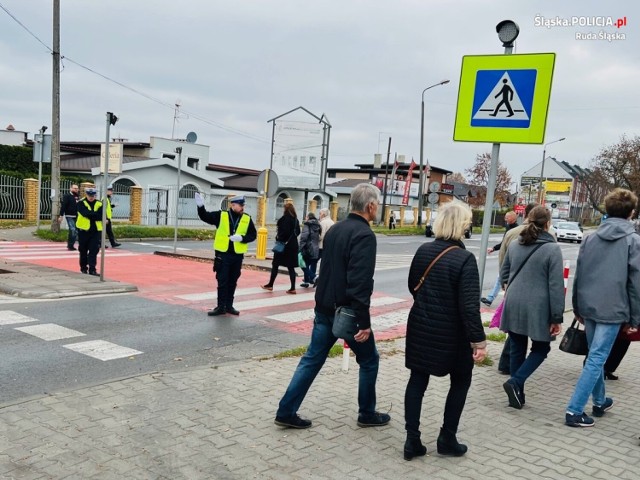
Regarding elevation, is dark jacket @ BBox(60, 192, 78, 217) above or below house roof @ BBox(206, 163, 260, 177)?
below

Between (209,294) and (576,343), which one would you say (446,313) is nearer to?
(576,343)

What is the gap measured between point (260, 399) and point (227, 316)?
3.92 metres

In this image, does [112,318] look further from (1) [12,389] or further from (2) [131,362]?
(1) [12,389]

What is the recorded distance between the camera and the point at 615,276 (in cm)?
459

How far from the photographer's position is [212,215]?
334 inches

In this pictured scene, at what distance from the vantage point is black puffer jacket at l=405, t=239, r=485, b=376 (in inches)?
149

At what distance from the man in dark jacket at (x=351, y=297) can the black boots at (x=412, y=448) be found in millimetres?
561

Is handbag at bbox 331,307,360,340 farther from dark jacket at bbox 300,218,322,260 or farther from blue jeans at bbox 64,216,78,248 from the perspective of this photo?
blue jeans at bbox 64,216,78,248

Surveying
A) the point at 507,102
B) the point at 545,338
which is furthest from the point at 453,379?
the point at 507,102

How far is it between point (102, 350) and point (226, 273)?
247 centimetres

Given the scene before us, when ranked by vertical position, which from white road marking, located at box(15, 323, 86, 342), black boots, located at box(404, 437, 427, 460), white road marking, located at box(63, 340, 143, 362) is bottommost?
white road marking, located at box(63, 340, 143, 362)

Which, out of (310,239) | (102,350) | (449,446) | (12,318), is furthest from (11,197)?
(449,446)

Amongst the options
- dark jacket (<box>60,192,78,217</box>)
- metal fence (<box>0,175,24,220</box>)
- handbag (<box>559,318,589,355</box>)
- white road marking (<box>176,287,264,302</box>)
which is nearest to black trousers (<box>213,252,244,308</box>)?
white road marking (<box>176,287,264,302</box>)

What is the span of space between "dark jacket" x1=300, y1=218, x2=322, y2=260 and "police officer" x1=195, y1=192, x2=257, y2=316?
2.99 metres
